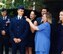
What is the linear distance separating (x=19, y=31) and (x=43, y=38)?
65cm

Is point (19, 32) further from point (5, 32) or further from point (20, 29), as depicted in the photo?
point (5, 32)

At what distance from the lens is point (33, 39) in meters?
9.39

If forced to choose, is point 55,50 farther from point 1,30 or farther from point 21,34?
point 1,30

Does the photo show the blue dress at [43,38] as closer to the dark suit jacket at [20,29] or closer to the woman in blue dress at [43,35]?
the woman in blue dress at [43,35]

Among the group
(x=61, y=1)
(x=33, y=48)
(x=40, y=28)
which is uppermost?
(x=61, y=1)

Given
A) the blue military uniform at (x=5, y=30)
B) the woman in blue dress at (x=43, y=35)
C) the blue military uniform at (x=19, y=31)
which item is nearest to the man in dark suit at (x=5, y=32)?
the blue military uniform at (x=5, y=30)

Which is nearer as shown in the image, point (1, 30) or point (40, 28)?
point (40, 28)

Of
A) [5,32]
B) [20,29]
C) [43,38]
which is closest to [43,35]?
[43,38]

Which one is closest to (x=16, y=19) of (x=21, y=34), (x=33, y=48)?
(x=21, y=34)

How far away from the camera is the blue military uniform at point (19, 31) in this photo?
29.5 feet

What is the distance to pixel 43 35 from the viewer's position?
8.84 m

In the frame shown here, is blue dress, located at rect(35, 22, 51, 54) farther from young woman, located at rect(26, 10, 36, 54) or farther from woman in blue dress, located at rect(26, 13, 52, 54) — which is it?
young woman, located at rect(26, 10, 36, 54)

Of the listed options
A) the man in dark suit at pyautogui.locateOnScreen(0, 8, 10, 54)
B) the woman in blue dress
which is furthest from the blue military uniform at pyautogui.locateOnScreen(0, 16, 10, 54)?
the woman in blue dress

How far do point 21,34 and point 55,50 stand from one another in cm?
98
